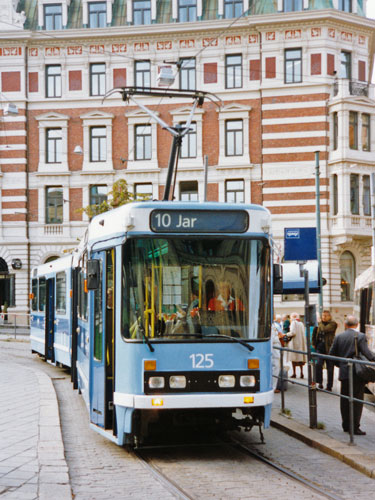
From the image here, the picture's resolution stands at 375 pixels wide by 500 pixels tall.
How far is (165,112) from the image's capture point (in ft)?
134

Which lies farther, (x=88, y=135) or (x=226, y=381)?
(x=88, y=135)

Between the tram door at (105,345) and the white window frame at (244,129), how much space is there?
31.0m

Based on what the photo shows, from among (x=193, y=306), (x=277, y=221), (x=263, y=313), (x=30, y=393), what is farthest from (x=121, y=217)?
(x=277, y=221)

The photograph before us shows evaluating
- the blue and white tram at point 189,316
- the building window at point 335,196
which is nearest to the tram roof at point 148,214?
the blue and white tram at point 189,316

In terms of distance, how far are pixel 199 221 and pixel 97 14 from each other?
34877mm

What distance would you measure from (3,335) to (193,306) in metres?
28.5

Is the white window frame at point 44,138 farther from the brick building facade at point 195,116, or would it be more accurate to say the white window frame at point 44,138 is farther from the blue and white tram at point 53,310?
the blue and white tram at point 53,310

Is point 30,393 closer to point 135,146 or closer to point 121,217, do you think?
point 121,217

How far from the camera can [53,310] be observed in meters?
20.5

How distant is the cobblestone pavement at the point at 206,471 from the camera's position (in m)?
7.14

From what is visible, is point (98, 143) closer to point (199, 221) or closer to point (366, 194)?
point (366, 194)

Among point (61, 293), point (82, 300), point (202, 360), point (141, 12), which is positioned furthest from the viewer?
point (141, 12)

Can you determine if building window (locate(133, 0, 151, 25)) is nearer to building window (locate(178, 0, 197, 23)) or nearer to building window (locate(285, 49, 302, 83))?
building window (locate(178, 0, 197, 23))

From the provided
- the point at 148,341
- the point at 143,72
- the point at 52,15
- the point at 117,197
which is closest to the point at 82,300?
the point at 148,341
